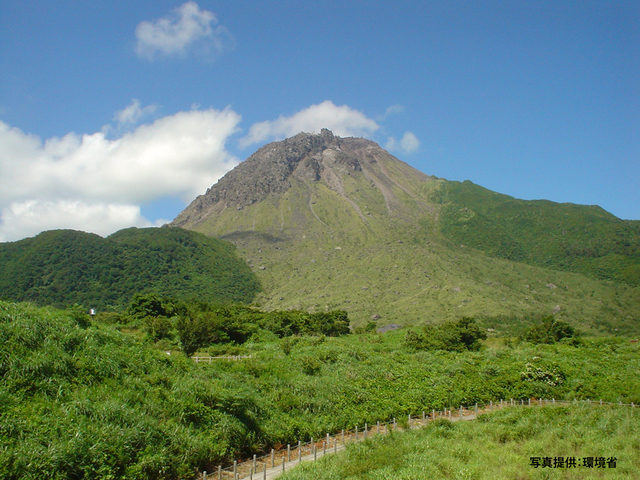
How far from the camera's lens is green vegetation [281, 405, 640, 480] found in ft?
44.7

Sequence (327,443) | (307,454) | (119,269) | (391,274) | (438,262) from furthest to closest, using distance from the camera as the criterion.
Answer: (438,262)
(119,269)
(391,274)
(327,443)
(307,454)

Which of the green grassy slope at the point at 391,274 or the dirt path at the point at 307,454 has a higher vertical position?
the green grassy slope at the point at 391,274

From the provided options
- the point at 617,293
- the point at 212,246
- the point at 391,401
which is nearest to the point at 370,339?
the point at 391,401

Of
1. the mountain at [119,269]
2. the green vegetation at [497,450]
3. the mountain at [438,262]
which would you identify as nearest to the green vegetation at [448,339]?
the green vegetation at [497,450]

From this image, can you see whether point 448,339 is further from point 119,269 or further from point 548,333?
point 119,269

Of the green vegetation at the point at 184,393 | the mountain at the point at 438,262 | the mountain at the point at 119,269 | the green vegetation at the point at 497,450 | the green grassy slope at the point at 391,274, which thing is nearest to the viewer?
the green vegetation at the point at 184,393

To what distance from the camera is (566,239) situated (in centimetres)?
17062

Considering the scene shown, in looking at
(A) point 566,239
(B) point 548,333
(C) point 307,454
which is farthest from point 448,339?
(A) point 566,239

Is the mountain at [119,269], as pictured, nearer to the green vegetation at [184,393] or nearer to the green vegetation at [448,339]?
the green vegetation at [448,339]

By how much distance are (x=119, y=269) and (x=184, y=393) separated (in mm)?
116088

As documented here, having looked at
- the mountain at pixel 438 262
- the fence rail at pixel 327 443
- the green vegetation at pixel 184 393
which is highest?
the mountain at pixel 438 262

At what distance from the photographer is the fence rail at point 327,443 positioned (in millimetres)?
15320

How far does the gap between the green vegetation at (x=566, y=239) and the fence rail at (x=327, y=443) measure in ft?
418

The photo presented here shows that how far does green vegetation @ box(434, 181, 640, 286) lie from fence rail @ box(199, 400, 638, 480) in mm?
127367
